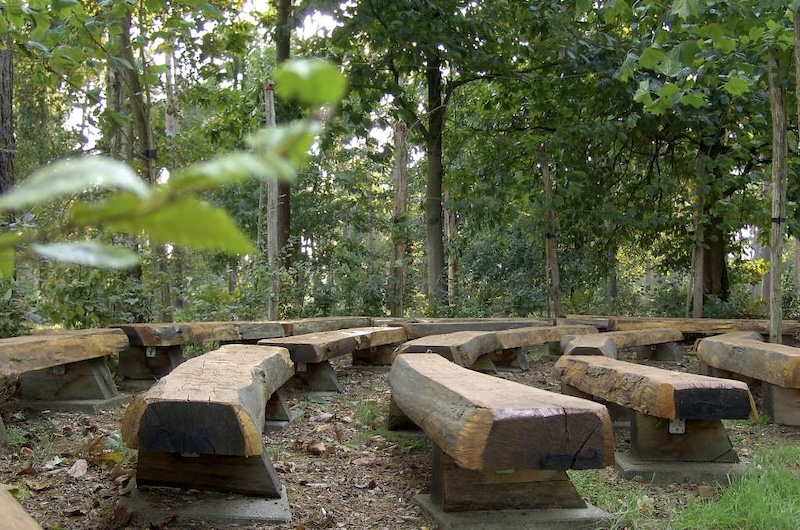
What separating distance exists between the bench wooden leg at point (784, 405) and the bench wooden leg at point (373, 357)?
367cm

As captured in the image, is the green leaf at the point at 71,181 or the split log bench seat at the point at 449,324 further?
the split log bench seat at the point at 449,324

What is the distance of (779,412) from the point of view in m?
5.07

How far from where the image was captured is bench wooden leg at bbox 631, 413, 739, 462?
3.86 meters

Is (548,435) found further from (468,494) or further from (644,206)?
(644,206)

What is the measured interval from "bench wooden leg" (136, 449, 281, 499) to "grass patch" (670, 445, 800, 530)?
1.69 metres

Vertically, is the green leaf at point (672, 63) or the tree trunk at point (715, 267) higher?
the green leaf at point (672, 63)

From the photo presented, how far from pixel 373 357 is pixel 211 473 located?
14.9ft

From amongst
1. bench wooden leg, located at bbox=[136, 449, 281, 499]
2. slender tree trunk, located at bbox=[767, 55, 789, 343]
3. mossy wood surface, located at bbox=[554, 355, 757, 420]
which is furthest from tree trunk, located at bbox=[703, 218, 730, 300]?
bench wooden leg, located at bbox=[136, 449, 281, 499]

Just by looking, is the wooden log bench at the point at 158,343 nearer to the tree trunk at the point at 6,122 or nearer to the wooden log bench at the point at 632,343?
the tree trunk at the point at 6,122

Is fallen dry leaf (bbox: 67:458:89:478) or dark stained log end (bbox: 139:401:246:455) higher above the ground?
dark stained log end (bbox: 139:401:246:455)

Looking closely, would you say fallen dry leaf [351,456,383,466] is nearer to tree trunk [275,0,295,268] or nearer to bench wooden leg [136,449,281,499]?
bench wooden leg [136,449,281,499]

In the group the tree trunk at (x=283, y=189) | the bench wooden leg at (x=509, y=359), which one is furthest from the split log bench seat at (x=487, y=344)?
the tree trunk at (x=283, y=189)

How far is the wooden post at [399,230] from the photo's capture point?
9.89 m

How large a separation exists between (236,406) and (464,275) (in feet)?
44.9
